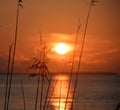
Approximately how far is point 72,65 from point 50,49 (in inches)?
36.6

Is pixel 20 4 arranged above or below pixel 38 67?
above

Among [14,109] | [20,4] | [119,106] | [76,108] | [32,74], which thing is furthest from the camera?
[76,108]

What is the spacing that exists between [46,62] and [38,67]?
0.14 meters

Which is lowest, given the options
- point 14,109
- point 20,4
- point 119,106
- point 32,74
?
point 119,106

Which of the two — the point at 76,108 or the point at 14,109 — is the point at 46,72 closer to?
the point at 14,109

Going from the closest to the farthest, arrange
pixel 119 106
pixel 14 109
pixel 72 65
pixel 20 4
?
pixel 119 106 < pixel 20 4 < pixel 72 65 < pixel 14 109

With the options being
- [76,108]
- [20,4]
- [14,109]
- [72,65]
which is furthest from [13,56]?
[76,108]

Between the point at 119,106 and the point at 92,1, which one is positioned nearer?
the point at 119,106

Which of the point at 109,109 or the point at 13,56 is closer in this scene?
the point at 13,56

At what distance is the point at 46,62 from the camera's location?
623cm

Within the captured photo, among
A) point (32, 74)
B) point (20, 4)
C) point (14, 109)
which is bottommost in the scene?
point (32, 74)

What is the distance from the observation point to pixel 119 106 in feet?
16.1

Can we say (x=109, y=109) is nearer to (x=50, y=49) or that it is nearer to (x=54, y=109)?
(x=54, y=109)

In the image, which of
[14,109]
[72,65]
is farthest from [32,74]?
[14,109]
